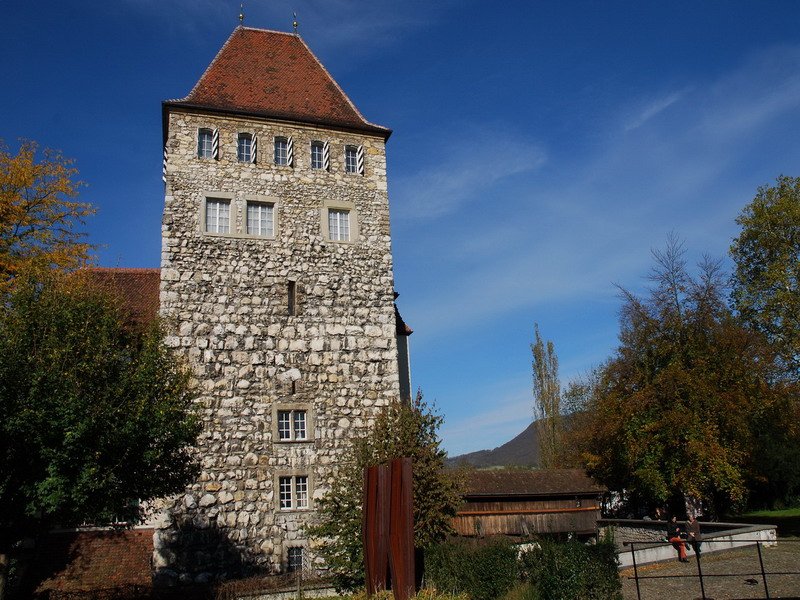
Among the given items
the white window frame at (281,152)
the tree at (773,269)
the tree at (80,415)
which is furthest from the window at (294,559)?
the tree at (773,269)

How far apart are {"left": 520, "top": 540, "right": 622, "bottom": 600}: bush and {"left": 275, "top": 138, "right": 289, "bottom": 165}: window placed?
1448 centimetres

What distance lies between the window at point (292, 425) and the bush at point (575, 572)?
872cm

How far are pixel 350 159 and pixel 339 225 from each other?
251cm

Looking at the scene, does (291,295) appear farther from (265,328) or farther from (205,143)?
(205,143)

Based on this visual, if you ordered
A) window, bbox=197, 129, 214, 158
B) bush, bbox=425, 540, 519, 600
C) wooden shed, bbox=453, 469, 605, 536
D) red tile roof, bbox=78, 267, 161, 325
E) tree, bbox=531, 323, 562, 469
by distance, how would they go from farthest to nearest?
tree, bbox=531, 323, 562, 469 → wooden shed, bbox=453, 469, 605, 536 → red tile roof, bbox=78, 267, 161, 325 → window, bbox=197, 129, 214, 158 → bush, bbox=425, 540, 519, 600

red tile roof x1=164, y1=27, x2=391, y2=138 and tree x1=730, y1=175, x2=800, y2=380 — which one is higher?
red tile roof x1=164, y1=27, x2=391, y2=138

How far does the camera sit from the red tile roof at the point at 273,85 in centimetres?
2197

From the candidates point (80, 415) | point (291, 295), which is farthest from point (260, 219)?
point (80, 415)

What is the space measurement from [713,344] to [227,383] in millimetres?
18823

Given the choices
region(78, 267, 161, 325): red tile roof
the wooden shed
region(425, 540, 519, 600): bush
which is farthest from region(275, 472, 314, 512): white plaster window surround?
region(78, 267, 161, 325): red tile roof

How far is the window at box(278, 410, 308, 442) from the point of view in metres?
19.4

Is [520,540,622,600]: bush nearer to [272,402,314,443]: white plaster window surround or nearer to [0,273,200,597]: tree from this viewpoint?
[0,273,200,597]: tree

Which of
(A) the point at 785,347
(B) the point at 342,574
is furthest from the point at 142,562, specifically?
(A) the point at 785,347

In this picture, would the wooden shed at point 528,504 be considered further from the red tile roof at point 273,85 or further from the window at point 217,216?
the red tile roof at point 273,85
